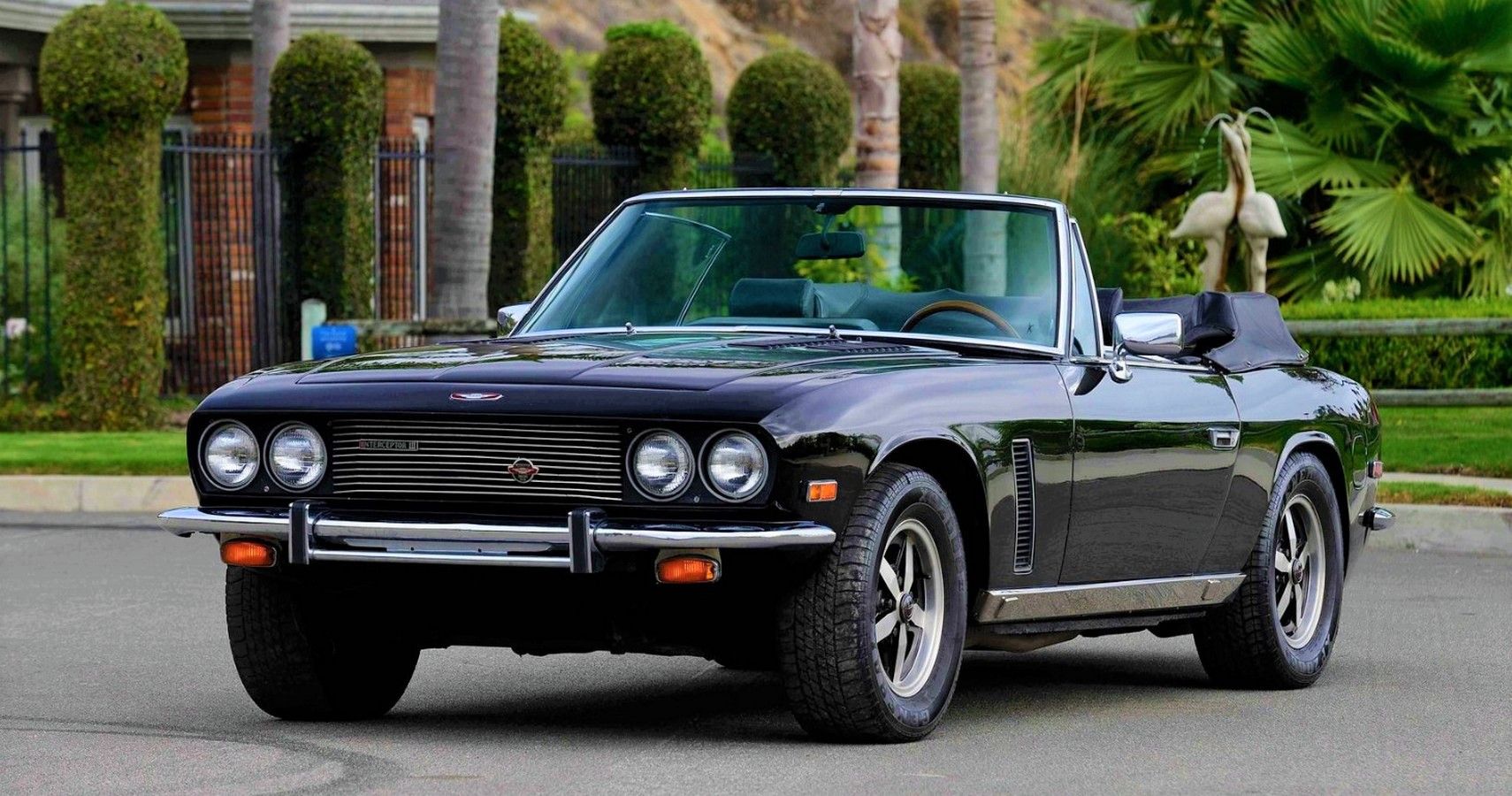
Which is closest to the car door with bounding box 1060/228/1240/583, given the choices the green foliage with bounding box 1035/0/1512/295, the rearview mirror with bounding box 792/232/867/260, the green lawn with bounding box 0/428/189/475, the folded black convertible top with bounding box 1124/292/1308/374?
the folded black convertible top with bounding box 1124/292/1308/374

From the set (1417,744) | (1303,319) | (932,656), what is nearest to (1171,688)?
(1417,744)

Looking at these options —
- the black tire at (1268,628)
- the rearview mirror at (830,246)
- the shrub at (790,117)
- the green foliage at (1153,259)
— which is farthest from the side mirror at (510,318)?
the shrub at (790,117)

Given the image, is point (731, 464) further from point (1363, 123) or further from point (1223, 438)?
point (1363, 123)

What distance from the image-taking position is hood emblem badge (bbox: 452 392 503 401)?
248 inches

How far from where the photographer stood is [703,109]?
2348 cm

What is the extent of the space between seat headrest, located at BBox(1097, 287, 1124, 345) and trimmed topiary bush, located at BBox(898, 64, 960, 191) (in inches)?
697

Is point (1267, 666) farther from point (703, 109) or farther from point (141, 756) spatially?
point (703, 109)

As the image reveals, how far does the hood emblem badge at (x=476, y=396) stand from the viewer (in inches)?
248

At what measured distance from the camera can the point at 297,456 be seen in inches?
258

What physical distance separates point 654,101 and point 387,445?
667 inches

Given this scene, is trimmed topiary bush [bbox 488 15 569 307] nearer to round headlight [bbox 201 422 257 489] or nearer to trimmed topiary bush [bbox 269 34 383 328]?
trimmed topiary bush [bbox 269 34 383 328]

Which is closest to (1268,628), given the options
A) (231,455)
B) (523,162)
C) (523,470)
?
(523,470)

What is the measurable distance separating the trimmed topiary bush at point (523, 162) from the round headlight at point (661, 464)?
622 inches

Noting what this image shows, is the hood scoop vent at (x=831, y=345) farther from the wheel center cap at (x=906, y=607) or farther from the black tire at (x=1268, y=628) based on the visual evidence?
the black tire at (x=1268, y=628)
